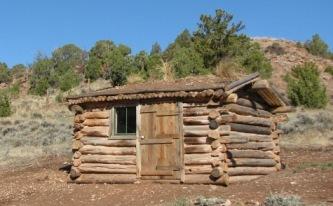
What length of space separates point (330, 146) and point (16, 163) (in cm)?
1203

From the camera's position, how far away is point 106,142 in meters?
15.6

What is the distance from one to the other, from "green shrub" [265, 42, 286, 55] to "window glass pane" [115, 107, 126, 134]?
4970cm

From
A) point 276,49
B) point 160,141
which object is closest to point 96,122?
point 160,141

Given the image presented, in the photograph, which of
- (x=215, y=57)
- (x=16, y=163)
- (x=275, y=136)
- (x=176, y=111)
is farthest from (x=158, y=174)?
(x=215, y=57)

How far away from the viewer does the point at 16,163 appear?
21.3 m

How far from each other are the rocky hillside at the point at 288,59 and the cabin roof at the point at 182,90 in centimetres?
3384

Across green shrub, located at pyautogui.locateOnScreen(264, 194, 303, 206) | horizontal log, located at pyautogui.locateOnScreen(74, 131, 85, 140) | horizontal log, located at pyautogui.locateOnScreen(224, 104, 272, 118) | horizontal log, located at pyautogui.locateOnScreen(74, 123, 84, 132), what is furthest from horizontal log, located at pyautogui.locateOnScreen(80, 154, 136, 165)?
green shrub, located at pyautogui.locateOnScreen(264, 194, 303, 206)

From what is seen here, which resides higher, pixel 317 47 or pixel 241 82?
pixel 317 47

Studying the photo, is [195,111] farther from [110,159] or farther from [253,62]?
[253,62]

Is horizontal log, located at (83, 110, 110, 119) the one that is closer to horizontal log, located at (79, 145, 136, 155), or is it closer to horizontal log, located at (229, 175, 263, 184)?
horizontal log, located at (79, 145, 136, 155)

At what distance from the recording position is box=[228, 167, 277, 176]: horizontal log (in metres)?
14.6

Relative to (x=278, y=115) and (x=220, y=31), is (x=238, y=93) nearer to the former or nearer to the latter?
(x=278, y=115)

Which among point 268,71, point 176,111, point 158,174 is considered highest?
point 268,71

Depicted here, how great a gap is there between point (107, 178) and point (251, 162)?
13.1ft
